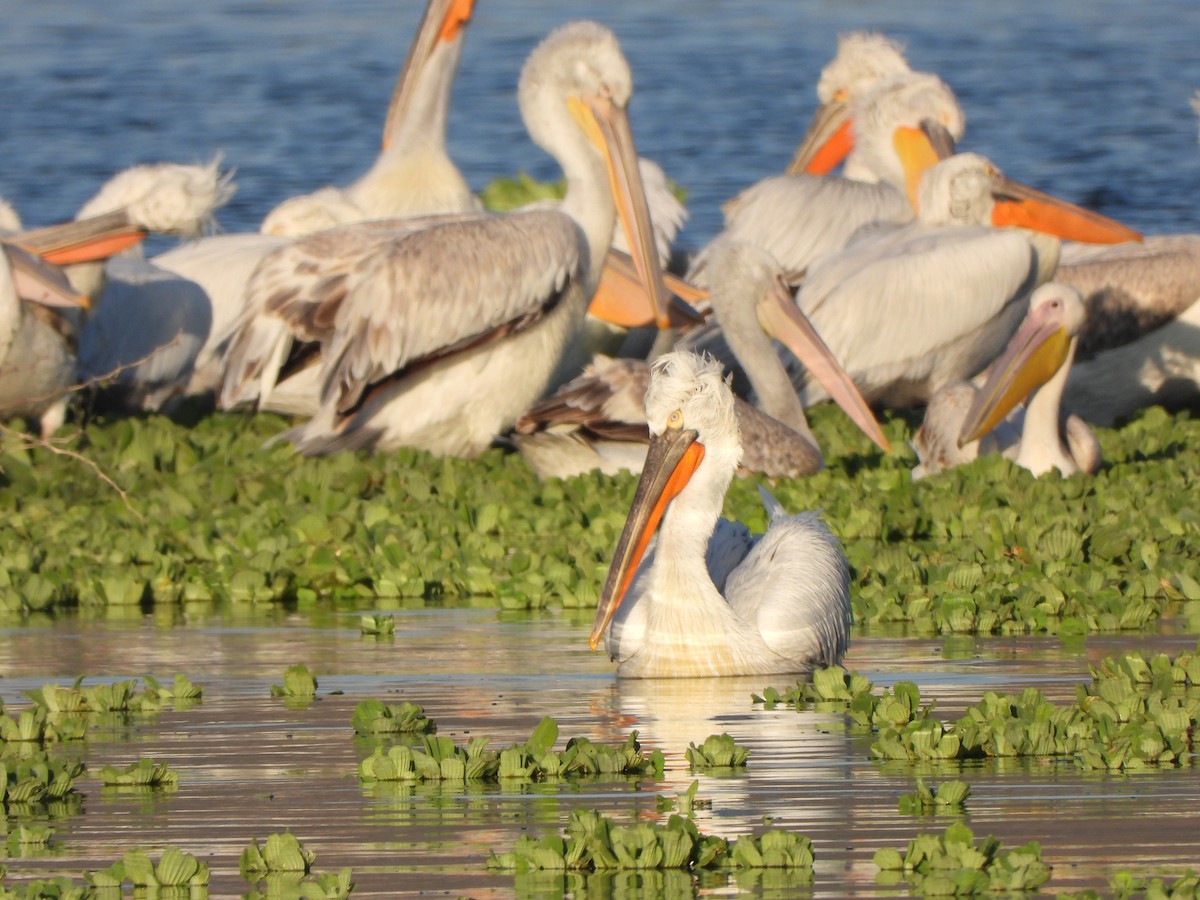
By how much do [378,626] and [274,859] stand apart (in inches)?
103

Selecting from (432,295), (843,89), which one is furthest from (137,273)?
(843,89)

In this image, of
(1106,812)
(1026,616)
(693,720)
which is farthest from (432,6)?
(1106,812)

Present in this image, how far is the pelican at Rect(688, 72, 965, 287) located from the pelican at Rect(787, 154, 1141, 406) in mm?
668

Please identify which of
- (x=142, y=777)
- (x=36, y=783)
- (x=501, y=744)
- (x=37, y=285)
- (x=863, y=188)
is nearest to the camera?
(x=36, y=783)

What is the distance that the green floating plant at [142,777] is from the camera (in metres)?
4.22

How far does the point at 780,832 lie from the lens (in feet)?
11.8

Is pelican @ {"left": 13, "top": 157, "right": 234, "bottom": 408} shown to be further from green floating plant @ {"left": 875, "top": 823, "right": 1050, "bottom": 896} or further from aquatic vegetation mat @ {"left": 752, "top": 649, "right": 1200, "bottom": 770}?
green floating plant @ {"left": 875, "top": 823, "right": 1050, "bottom": 896}

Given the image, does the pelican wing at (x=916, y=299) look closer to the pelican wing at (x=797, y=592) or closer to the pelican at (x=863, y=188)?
the pelican at (x=863, y=188)

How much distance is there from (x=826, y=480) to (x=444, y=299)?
1.56m

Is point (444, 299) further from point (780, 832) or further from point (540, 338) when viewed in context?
point (780, 832)

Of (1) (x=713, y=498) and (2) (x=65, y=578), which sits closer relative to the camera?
(1) (x=713, y=498)

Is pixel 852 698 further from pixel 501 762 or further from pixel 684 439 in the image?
pixel 501 762

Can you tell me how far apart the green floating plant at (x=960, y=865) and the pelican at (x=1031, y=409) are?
4.60 m

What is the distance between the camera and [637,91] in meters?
25.5
